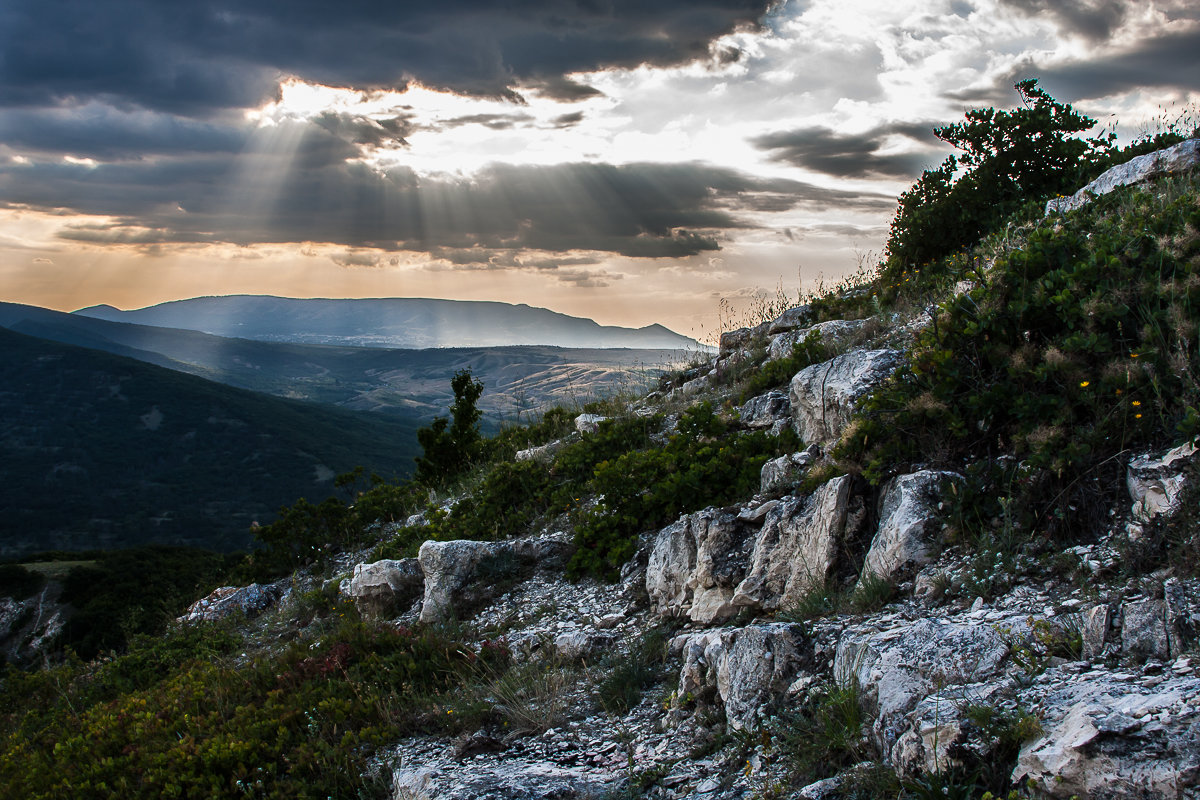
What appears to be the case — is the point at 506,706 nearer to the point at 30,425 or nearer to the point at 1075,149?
the point at 1075,149

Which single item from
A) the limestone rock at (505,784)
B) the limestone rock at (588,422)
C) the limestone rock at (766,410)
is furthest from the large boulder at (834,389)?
the limestone rock at (588,422)

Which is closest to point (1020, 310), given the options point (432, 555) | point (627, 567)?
point (627, 567)

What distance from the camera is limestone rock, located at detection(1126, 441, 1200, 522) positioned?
4207 millimetres

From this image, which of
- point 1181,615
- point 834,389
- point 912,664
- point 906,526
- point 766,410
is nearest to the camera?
point 1181,615

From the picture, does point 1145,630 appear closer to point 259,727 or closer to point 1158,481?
point 1158,481

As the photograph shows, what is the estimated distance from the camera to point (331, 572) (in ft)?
43.5

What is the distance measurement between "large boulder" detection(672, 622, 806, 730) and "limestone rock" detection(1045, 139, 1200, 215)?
28.6ft

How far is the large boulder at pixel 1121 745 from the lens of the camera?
2.77 metres

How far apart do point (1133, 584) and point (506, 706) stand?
460 cm

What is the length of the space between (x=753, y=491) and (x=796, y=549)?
5.34 feet

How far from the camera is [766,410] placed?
960 cm

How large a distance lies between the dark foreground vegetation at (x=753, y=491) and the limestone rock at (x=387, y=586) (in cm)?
47

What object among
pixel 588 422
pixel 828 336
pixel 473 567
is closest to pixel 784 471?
pixel 828 336

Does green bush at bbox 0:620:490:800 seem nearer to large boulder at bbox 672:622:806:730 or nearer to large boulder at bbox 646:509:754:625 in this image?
large boulder at bbox 646:509:754:625
